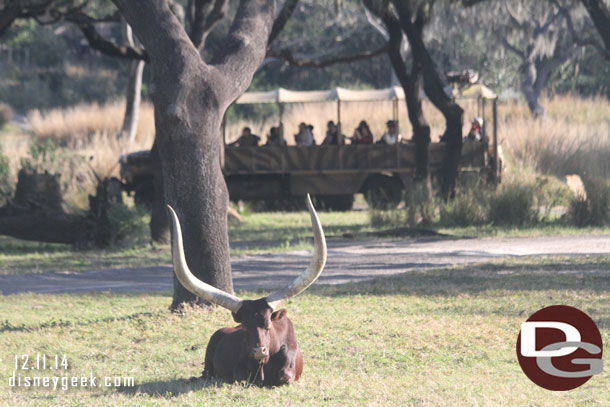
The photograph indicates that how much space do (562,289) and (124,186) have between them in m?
14.1

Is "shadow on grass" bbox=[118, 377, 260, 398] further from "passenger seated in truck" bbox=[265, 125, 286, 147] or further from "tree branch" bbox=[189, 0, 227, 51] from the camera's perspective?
"passenger seated in truck" bbox=[265, 125, 286, 147]

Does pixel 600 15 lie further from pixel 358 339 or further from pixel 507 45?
pixel 507 45

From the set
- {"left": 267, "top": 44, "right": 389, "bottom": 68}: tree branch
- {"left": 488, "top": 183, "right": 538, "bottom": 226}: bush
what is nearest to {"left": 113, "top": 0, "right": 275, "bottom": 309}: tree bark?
{"left": 267, "top": 44, "right": 389, "bottom": 68}: tree branch

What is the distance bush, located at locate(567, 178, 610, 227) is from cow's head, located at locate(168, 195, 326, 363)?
→ 1258cm

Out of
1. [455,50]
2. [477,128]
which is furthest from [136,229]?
[455,50]

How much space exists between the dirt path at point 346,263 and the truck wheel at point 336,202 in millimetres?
7146

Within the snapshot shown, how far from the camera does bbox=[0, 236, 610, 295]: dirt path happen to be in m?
13.4

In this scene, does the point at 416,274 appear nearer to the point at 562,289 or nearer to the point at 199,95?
the point at 562,289

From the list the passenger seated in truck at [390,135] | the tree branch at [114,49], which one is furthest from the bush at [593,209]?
the tree branch at [114,49]

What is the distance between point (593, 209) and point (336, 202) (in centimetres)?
740

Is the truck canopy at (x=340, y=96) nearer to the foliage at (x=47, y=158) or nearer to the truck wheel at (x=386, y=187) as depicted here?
the truck wheel at (x=386, y=187)

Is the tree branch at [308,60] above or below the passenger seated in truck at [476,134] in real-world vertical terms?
above

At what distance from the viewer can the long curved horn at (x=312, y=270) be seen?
714 centimetres

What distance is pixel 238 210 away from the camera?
78.1ft
